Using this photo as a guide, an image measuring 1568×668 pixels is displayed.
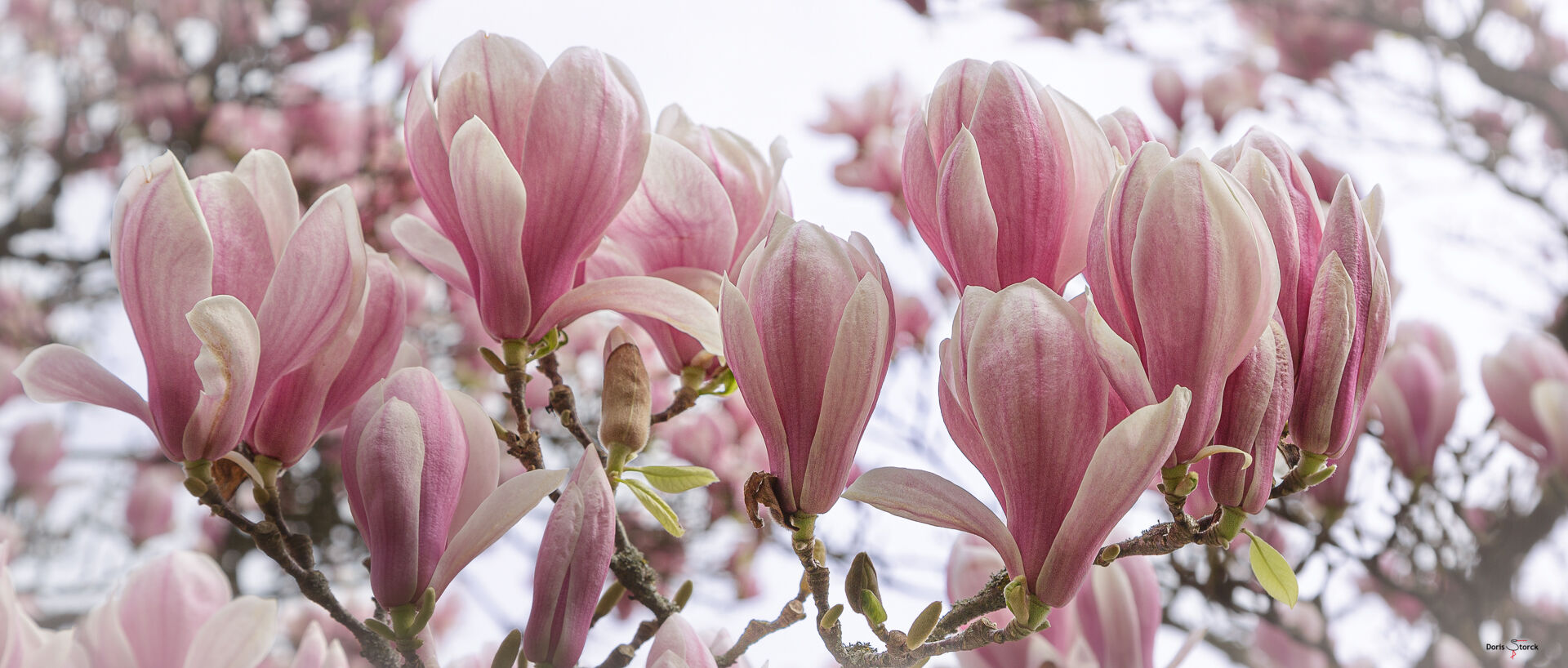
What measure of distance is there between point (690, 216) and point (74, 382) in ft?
0.80

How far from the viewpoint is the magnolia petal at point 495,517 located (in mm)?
317

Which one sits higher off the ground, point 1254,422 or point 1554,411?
point 1254,422

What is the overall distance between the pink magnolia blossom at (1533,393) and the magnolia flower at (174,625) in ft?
3.06

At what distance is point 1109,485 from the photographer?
264 mm

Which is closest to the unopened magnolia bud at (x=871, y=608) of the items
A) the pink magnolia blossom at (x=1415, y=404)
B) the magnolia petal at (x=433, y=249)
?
the magnolia petal at (x=433, y=249)

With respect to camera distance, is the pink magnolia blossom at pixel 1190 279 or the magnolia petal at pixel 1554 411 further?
the magnolia petal at pixel 1554 411

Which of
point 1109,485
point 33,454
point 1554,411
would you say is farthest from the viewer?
point 33,454

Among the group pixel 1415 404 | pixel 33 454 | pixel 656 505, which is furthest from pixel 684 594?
pixel 33 454

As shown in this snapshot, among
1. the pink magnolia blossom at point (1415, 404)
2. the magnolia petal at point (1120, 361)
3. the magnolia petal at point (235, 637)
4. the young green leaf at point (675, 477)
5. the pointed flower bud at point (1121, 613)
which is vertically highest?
the magnolia petal at point (1120, 361)

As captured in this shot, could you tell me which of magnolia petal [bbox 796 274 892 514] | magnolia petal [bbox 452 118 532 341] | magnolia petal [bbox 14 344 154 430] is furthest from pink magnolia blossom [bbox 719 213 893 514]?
magnolia petal [bbox 14 344 154 430]

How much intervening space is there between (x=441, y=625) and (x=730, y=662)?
204cm

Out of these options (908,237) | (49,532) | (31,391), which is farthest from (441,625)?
(31,391)

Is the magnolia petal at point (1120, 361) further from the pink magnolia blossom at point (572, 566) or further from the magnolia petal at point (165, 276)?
the magnolia petal at point (165, 276)

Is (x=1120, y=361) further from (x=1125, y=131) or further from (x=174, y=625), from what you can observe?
(x=174, y=625)
